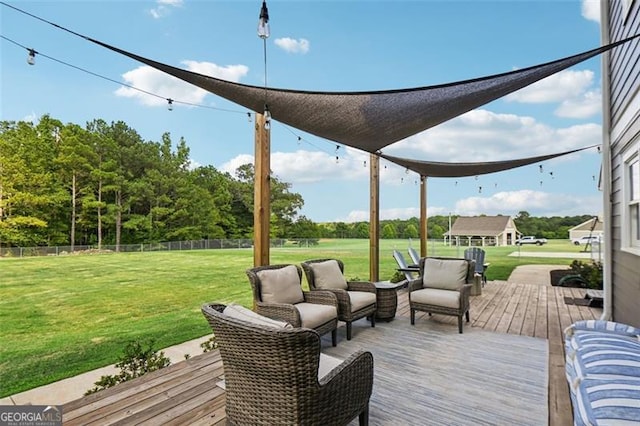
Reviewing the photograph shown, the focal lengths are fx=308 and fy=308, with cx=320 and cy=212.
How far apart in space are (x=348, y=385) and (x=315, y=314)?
1.49m

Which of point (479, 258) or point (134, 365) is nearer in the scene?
point (134, 365)

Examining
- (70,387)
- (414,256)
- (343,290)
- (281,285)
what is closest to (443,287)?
(343,290)

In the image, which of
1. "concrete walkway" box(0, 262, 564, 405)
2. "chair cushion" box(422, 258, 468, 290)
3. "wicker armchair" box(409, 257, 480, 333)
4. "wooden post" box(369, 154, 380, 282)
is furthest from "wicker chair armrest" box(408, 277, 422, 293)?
"concrete walkway" box(0, 262, 564, 405)

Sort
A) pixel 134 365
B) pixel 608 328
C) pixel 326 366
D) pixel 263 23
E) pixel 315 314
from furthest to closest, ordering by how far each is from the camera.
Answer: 1. pixel 315 314
2. pixel 134 365
3. pixel 608 328
4. pixel 263 23
5. pixel 326 366

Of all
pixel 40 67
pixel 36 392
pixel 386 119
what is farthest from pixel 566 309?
pixel 40 67

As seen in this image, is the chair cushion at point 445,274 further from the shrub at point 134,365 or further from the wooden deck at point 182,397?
the shrub at point 134,365

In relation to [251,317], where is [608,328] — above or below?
below

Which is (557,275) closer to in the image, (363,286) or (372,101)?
(363,286)

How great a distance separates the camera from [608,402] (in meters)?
1.39

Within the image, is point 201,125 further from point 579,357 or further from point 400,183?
point 579,357

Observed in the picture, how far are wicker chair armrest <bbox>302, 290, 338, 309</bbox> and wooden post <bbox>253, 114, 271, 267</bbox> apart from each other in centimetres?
69

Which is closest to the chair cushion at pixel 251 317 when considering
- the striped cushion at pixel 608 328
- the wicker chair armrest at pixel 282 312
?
the wicker chair armrest at pixel 282 312

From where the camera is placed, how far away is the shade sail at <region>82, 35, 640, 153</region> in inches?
99.6

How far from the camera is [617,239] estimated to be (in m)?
3.76
